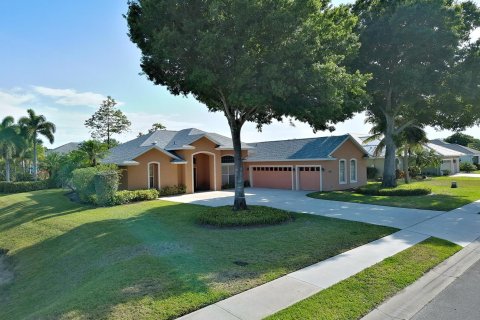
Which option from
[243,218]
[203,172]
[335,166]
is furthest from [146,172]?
[335,166]

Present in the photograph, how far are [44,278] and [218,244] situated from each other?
4911mm

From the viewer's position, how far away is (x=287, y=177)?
26266 millimetres

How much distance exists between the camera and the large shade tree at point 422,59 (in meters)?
19.3

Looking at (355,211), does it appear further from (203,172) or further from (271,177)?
(203,172)

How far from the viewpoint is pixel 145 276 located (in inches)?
275

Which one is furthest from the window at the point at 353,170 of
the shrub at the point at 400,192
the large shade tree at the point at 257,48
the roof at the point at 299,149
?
the large shade tree at the point at 257,48

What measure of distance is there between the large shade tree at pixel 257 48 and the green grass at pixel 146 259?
188 inches

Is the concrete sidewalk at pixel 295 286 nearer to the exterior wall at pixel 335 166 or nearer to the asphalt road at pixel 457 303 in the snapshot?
the asphalt road at pixel 457 303

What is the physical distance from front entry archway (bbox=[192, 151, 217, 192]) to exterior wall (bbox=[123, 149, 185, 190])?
8.67 feet

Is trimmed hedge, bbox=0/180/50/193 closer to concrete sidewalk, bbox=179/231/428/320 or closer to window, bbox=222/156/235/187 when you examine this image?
window, bbox=222/156/235/187

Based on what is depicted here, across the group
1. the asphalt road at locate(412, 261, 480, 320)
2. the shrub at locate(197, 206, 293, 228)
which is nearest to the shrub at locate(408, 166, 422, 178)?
the shrub at locate(197, 206, 293, 228)

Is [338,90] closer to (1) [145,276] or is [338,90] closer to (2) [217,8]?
(2) [217,8]

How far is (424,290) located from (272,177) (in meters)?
21.2

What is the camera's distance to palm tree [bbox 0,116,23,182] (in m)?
32.7
